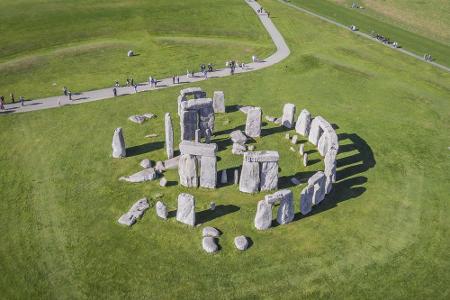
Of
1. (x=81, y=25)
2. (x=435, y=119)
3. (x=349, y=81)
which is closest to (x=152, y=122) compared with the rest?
(x=349, y=81)

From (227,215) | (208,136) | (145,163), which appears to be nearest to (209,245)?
(227,215)

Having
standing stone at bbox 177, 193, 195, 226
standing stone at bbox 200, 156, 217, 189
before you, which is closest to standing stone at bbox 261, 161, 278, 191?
standing stone at bbox 200, 156, 217, 189

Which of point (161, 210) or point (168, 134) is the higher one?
point (168, 134)

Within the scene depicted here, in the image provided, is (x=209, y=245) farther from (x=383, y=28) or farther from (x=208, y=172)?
(x=383, y=28)

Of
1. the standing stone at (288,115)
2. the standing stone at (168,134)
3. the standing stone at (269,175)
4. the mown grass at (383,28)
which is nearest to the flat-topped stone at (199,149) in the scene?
the standing stone at (269,175)

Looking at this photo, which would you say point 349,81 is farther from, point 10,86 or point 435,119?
point 10,86
